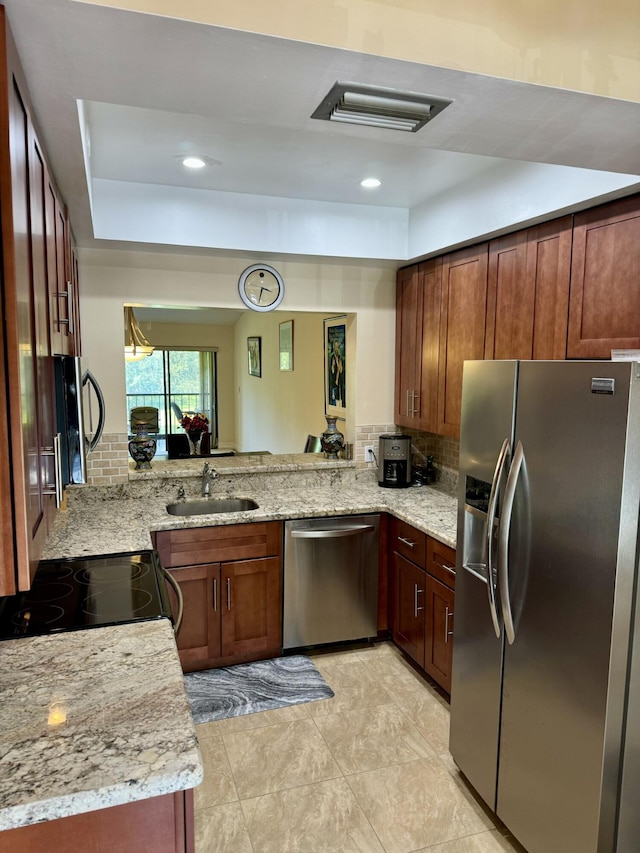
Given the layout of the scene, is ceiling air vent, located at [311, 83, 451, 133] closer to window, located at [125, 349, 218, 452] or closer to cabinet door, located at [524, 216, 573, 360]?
cabinet door, located at [524, 216, 573, 360]

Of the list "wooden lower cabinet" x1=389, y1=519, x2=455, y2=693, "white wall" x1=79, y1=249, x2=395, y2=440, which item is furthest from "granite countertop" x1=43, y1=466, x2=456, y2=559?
"white wall" x1=79, y1=249, x2=395, y2=440

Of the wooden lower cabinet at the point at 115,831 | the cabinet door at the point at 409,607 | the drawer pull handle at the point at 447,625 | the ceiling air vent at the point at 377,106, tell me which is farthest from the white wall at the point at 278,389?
the wooden lower cabinet at the point at 115,831

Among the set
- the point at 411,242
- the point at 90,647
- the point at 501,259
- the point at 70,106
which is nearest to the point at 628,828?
the point at 90,647

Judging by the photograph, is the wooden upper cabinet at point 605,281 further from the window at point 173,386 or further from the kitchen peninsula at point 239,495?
the window at point 173,386

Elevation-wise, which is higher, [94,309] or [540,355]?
[94,309]

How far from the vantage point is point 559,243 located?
2.46 metres

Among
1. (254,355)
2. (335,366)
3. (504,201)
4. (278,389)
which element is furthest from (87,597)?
(254,355)

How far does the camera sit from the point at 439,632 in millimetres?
2924

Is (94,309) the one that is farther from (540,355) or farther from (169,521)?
(540,355)

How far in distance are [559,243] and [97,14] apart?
1.99 m

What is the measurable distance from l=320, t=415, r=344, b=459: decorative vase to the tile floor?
1.47 metres

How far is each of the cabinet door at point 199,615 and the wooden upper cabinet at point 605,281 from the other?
83.0 inches

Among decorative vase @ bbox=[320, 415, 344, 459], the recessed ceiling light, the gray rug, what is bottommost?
the gray rug

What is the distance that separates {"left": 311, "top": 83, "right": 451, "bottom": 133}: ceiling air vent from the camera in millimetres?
1373
